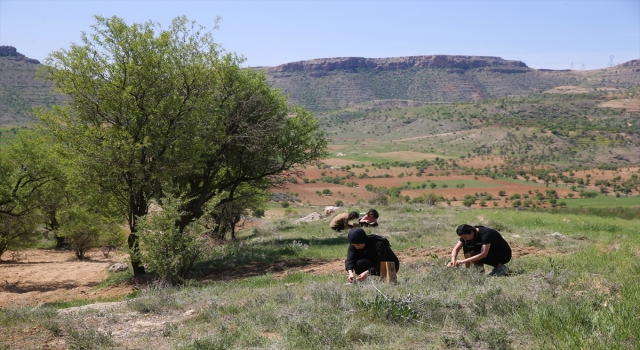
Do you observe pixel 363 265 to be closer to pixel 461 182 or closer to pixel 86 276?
pixel 86 276

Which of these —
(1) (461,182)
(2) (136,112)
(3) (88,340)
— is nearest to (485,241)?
(3) (88,340)

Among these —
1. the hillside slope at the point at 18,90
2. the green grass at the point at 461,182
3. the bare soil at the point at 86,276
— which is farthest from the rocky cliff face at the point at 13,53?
the bare soil at the point at 86,276

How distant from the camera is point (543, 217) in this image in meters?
22.3

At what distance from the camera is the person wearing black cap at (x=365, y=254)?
28.1 feet

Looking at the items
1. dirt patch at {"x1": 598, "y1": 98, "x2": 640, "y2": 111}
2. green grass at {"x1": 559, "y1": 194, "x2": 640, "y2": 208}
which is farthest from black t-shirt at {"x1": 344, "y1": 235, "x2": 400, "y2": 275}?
dirt patch at {"x1": 598, "y1": 98, "x2": 640, "y2": 111}

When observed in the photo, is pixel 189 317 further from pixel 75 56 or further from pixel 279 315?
pixel 75 56

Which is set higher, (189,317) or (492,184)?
(189,317)

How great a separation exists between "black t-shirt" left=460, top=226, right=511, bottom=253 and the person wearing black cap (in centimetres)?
168

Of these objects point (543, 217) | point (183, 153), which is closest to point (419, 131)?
point (543, 217)

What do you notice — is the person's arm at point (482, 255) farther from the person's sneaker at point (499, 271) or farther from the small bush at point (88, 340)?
the small bush at point (88, 340)

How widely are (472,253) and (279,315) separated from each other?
467cm

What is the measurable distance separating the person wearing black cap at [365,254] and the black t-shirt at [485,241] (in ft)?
5.50

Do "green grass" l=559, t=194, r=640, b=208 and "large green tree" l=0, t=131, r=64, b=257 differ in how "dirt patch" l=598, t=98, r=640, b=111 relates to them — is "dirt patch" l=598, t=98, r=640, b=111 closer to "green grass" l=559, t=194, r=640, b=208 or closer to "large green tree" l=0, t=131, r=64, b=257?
"green grass" l=559, t=194, r=640, b=208

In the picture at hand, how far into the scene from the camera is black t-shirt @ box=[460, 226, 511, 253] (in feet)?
30.4
